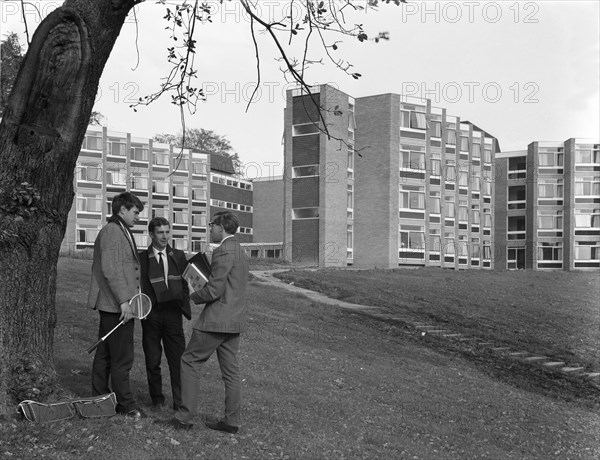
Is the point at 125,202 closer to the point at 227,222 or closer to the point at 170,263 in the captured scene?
the point at 170,263

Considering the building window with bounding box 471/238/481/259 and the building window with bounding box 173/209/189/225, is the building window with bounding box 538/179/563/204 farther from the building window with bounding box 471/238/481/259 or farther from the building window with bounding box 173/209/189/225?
the building window with bounding box 173/209/189/225

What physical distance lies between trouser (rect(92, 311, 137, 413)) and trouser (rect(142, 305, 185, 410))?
2.12 feet

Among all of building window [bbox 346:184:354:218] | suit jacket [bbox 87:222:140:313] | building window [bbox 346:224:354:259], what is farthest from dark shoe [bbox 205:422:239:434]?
building window [bbox 346:224:354:259]

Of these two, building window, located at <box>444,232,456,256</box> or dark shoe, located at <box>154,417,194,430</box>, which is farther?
building window, located at <box>444,232,456,256</box>

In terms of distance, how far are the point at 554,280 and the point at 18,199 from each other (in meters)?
43.1

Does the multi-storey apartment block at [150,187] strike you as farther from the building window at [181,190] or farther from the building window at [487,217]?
the building window at [487,217]

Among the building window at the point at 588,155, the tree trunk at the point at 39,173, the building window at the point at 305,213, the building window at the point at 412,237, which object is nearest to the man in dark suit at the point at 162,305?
the tree trunk at the point at 39,173

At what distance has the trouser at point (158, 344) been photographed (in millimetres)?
8406

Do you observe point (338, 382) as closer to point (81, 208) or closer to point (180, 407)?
point (180, 407)

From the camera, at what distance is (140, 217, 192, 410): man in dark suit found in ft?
27.3

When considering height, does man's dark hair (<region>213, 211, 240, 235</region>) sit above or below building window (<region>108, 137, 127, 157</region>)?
below

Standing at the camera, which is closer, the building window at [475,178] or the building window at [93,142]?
the building window at [475,178]

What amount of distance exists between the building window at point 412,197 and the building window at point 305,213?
813 cm

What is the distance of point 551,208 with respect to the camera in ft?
228
